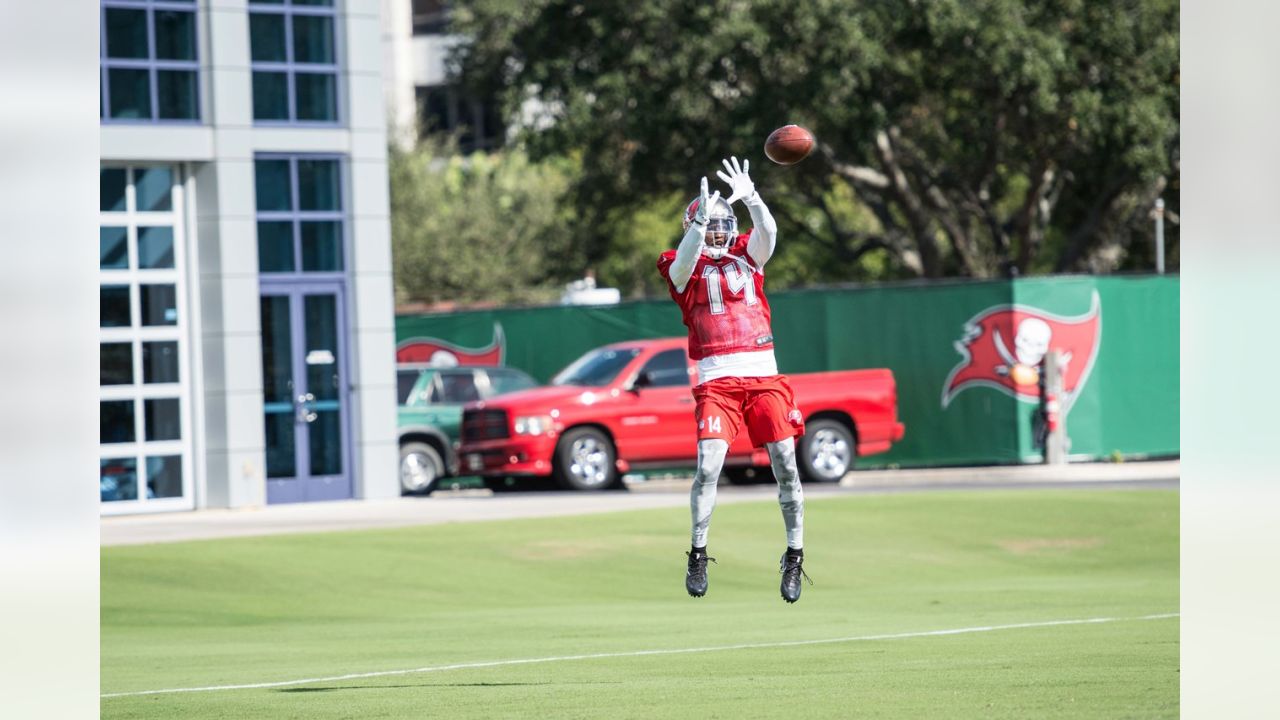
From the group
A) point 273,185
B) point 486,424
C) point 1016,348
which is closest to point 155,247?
point 273,185

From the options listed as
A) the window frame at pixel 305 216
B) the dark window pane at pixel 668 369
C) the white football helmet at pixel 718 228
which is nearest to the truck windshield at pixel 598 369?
the dark window pane at pixel 668 369

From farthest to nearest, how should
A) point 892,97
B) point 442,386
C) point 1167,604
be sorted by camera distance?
1. point 892,97
2. point 442,386
3. point 1167,604

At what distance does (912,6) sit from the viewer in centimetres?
3300

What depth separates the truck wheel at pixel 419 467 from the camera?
2753 cm

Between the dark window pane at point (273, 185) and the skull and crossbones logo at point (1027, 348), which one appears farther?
the skull and crossbones logo at point (1027, 348)

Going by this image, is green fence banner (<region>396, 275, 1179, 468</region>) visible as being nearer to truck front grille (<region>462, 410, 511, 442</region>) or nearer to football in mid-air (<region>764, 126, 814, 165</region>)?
truck front grille (<region>462, 410, 511, 442</region>)

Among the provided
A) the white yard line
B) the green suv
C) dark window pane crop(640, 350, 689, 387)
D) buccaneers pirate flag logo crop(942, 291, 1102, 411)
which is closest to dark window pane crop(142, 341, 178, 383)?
the green suv

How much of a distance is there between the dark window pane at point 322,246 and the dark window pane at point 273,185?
0.48m

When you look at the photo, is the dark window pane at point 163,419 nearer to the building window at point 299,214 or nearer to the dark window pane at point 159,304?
the dark window pane at point 159,304

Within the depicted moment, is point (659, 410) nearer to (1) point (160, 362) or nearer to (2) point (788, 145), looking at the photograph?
(1) point (160, 362)
